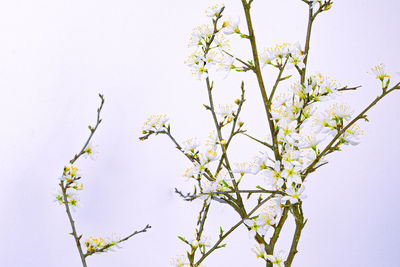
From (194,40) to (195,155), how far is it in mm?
287

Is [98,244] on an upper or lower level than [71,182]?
lower

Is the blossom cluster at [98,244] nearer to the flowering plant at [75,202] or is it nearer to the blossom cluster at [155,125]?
the flowering plant at [75,202]

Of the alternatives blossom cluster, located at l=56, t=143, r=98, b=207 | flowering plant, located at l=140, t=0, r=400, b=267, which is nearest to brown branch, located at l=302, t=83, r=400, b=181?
flowering plant, located at l=140, t=0, r=400, b=267

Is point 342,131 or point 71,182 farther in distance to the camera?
point 71,182

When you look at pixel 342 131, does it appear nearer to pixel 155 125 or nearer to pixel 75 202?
pixel 155 125

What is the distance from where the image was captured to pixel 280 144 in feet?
3.18

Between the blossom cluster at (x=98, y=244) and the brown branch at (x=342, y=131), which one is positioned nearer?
the brown branch at (x=342, y=131)

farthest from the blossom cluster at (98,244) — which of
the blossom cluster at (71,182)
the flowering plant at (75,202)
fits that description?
the blossom cluster at (71,182)

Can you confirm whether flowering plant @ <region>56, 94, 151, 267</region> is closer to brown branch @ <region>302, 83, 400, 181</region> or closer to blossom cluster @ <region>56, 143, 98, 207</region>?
blossom cluster @ <region>56, 143, 98, 207</region>

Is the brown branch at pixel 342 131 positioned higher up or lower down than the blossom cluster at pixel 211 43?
lower down

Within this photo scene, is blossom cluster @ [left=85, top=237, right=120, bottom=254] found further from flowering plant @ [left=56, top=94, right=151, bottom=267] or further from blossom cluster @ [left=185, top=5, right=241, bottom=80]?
blossom cluster @ [left=185, top=5, right=241, bottom=80]

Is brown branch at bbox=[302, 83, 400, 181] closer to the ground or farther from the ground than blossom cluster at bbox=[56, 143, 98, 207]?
closer to the ground

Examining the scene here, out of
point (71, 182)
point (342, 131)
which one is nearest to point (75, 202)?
point (71, 182)

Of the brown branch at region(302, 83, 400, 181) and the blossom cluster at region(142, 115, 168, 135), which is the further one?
the blossom cluster at region(142, 115, 168, 135)
